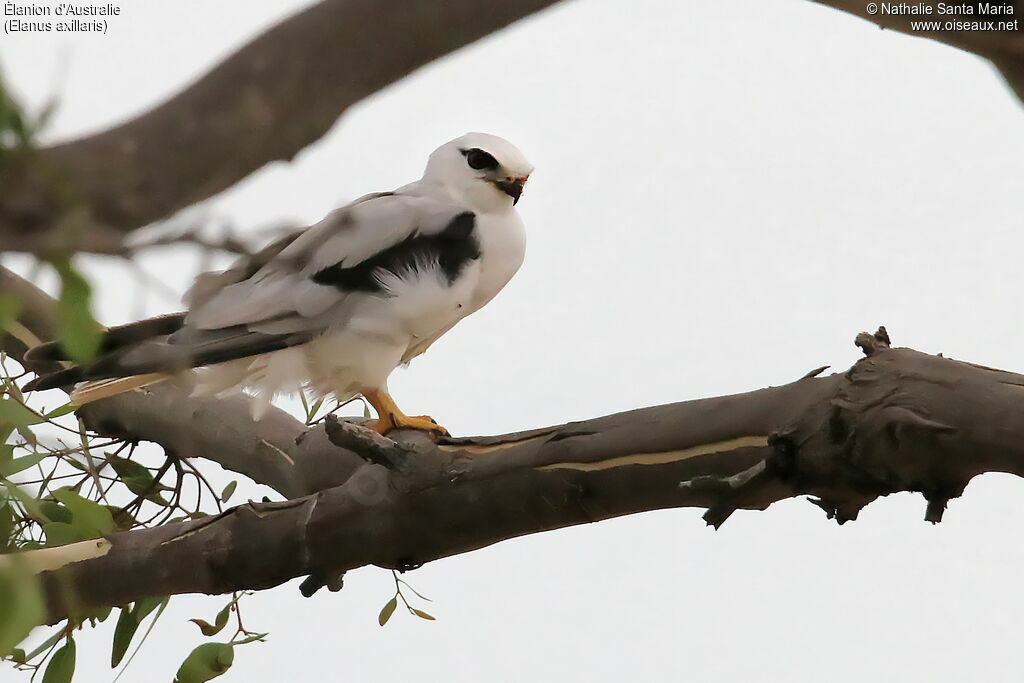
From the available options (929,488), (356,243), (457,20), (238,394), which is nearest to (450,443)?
(356,243)

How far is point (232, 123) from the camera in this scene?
1.51 feet

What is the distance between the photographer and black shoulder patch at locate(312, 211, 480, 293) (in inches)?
74.7

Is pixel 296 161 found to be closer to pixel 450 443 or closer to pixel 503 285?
pixel 450 443

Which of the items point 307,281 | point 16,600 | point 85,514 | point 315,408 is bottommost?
point 16,600

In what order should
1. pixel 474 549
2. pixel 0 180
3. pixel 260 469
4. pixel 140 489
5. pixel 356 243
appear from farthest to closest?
1. pixel 140 489
2. pixel 260 469
3. pixel 356 243
4. pixel 474 549
5. pixel 0 180

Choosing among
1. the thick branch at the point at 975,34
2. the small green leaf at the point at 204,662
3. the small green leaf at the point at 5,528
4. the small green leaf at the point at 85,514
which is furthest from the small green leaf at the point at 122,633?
the thick branch at the point at 975,34

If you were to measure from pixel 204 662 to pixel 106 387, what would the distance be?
462 millimetres

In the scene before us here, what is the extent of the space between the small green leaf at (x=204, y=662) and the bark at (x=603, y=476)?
0.16 metres

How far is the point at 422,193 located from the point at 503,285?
228mm

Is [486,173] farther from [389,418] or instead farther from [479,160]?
[389,418]

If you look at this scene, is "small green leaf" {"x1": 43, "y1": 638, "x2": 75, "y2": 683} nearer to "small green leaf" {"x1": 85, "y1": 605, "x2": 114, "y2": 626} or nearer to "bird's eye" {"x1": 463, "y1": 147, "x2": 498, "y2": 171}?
"small green leaf" {"x1": 85, "y1": 605, "x2": 114, "y2": 626}

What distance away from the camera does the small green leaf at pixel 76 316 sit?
1.65 ft

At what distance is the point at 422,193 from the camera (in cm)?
207

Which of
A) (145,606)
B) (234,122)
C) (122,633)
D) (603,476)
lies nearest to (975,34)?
(234,122)
